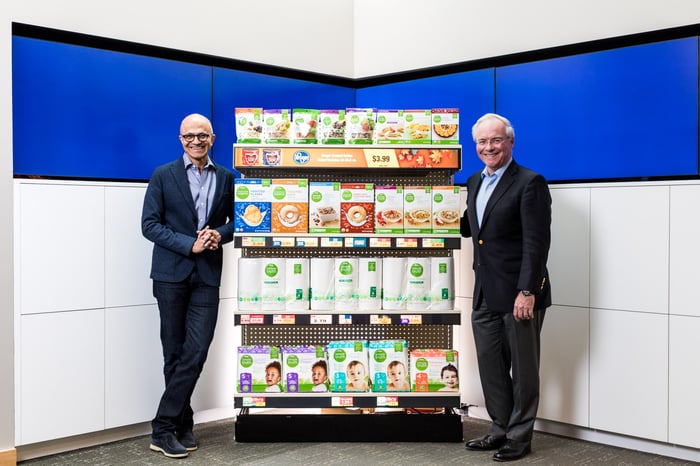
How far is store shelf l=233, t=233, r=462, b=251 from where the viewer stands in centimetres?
463

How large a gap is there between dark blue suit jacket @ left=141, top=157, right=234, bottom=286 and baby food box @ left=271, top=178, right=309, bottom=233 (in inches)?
12.5

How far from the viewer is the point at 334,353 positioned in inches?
185

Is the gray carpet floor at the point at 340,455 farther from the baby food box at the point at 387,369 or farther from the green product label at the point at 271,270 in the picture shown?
the green product label at the point at 271,270

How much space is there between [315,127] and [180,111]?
126 cm

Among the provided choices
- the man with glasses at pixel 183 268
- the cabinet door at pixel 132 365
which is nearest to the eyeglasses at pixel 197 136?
the man with glasses at pixel 183 268

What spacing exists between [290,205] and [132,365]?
151 cm

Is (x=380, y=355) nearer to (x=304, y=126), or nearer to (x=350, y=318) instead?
(x=350, y=318)

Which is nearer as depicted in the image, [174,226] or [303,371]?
[174,226]

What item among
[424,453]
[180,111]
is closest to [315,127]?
[180,111]

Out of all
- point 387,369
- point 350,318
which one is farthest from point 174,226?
point 387,369

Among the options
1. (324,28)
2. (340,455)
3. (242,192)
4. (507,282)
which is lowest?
(340,455)

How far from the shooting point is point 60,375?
15.1 ft

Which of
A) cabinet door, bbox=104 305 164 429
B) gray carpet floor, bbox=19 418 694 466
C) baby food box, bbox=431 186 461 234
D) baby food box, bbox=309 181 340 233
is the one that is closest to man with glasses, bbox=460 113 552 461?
baby food box, bbox=431 186 461 234

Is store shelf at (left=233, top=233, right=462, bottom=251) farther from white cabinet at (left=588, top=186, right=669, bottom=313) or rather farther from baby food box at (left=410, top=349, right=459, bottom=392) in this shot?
white cabinet at (left=588, top=186, right=669, bottom=313)
